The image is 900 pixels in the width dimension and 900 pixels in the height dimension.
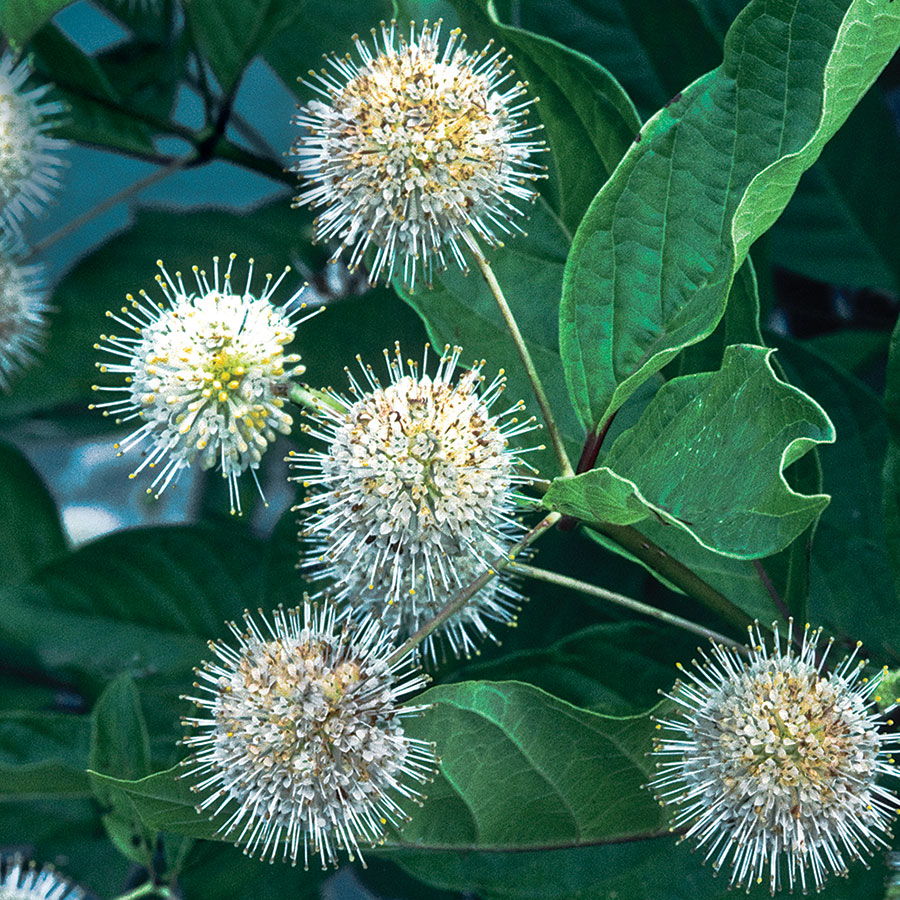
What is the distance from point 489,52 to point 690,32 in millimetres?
292

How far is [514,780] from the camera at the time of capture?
38.3 inches

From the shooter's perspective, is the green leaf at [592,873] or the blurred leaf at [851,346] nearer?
the green leaf at [592,873]

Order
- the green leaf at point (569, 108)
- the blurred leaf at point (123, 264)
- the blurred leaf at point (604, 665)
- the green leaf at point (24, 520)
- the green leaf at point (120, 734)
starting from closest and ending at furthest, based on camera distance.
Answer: the green leaf at point (569, 108), the blurred leaf at point (604, 665), the green leaf at point (120, 734), the blurred leaf at point (123, 264), the green leaf at point (24, 520)

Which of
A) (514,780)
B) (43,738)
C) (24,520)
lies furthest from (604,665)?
(24,520)

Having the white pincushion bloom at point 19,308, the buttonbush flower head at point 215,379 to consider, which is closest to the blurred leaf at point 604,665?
the buttonbush flower head at point 215,379

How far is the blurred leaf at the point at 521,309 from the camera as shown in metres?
1.03

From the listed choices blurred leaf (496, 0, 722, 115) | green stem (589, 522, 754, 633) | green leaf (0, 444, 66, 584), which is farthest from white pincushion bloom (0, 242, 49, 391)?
green stem (589, 522, 754, 633)

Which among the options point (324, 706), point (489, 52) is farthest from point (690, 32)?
point (324, 706)

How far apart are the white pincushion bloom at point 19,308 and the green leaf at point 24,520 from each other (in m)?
0.16

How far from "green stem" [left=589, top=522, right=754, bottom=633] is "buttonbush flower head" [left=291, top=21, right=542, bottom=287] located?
11.3 inches

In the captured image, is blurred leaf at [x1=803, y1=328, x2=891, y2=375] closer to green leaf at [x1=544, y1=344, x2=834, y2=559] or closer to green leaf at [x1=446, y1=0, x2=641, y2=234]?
green leaf at [x1=446, y1=0, x2=641, y2=234]

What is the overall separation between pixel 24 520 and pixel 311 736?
105 centimetres

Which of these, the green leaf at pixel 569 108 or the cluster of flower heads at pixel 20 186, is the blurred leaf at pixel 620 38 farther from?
the cluster of flower heads at pixel 20 186

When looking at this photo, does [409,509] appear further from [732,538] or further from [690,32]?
[690,32]
